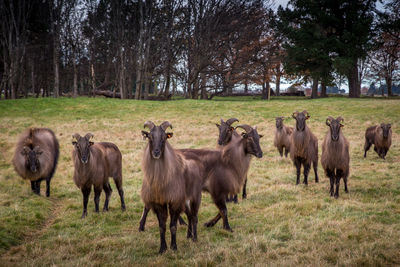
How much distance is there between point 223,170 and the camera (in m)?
Answer: 7.16

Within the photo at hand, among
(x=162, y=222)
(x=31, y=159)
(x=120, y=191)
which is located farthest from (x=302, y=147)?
(x=31, y=159)

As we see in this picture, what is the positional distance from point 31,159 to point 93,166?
274 centimetres

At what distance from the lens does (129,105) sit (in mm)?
32500

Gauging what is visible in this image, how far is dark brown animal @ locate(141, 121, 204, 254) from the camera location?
546cm

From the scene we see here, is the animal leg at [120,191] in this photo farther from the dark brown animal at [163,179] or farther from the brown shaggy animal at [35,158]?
the dark brown animal at [163,179]

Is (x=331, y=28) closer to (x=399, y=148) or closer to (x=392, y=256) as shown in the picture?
(x=399, y=148)

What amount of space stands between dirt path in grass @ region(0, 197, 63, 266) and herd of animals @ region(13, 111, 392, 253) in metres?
0.91

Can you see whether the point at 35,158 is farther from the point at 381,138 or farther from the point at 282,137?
the point at 381,138

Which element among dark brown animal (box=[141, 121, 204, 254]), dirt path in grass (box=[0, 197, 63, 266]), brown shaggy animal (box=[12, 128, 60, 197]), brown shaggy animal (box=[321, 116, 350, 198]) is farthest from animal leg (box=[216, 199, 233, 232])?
brown shaggy animal (box=[12, 128, 60, 197])

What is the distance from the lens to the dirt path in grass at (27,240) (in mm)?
5449

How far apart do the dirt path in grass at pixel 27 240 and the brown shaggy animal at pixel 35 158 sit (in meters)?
1.24

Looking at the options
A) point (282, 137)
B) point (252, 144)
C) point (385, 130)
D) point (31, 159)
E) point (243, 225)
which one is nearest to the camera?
point (243, 225)

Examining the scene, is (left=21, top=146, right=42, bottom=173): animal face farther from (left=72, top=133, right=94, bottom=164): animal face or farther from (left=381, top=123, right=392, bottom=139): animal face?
(left=381, top=123, right=392, bottom=139): animal face

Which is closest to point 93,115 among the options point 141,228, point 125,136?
point 125,136
